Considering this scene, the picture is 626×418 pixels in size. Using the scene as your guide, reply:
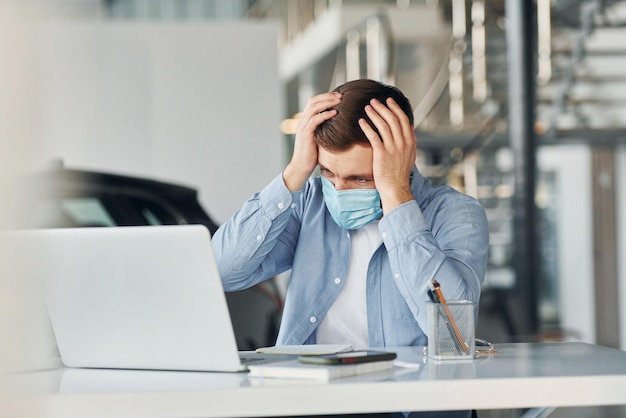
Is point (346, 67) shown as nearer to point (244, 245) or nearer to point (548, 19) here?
point (548, 19)

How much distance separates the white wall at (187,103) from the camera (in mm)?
6641

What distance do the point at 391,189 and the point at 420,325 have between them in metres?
0.27

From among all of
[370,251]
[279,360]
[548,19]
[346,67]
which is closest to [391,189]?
[370,251]

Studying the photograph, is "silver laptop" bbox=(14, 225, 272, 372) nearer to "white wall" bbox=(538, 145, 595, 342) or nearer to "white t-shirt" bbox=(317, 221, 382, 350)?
"white t-shirt" bbox=(317, 221, 382, 350)

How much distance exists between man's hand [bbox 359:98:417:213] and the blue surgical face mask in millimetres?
82

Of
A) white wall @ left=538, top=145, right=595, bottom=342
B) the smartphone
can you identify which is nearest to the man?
the smartphone

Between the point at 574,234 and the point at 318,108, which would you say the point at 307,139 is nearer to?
the point at 318,108

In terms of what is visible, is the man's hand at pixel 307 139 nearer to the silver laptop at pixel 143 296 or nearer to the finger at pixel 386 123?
the finger at pixel 386 123

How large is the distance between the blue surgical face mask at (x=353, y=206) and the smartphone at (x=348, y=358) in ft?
1.90

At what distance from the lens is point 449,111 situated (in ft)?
27.1

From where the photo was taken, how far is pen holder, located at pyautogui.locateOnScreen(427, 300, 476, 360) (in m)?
1.75

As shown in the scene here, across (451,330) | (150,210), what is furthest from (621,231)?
(451,330)

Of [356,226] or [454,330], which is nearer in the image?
[454,330]

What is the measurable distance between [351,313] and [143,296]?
660mm
